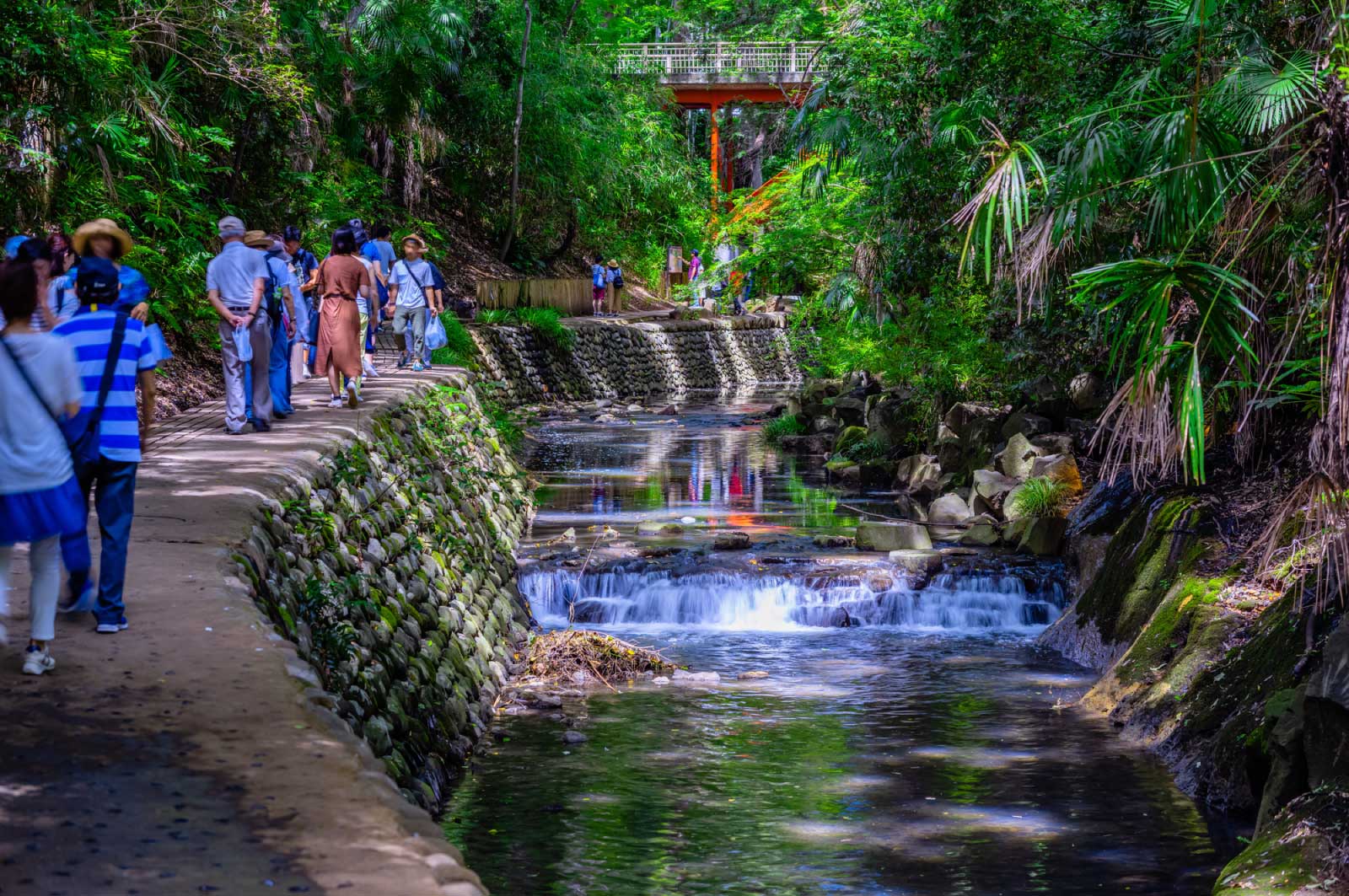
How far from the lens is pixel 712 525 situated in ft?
Answer: 57.2

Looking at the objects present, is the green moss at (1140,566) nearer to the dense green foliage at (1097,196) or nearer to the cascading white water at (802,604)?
the dense green foliage at (1097,196)

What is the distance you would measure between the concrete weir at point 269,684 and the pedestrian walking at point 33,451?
308 millimetres

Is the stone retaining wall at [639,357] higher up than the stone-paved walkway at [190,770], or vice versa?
the stone retaining wall at [639,357]

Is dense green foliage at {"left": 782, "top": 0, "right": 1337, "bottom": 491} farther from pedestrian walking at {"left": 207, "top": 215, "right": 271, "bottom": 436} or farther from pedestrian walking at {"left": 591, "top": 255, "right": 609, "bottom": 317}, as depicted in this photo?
pedestrian walking at {"left": 591, "top": 255, "right": 609, "bottom": 317}

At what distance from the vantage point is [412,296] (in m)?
18.2

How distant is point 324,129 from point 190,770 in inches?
880

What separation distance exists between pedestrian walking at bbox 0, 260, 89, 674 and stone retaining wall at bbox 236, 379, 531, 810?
1.16 m

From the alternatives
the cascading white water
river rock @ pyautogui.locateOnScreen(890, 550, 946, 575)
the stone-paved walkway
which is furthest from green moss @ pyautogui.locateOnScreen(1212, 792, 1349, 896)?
river rock @ pyautogui.locateOnScreen(890, 550, 946, 575)

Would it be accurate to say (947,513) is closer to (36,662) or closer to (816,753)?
(816,753)

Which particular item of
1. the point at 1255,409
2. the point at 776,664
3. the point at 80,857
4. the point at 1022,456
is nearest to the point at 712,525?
the point at 1022,456

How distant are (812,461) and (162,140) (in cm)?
1231

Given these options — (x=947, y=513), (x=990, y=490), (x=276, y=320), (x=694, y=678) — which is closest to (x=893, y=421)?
(x=947, y=513)

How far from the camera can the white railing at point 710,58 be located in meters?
43.5

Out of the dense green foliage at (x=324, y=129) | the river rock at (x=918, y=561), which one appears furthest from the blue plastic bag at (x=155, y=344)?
the river rock at (x=918, y=561)
